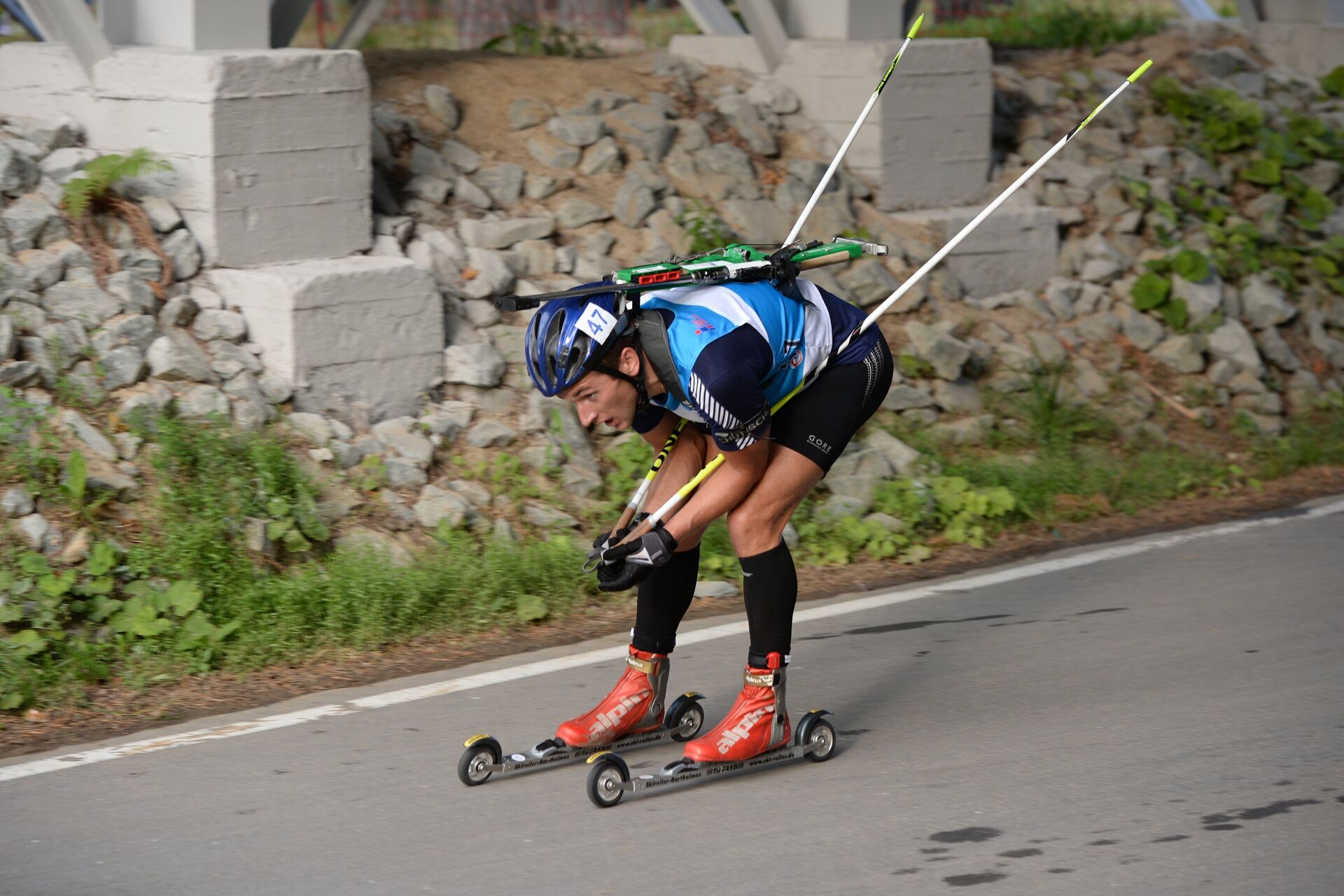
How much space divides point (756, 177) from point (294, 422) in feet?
13.1

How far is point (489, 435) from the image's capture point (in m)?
7.30

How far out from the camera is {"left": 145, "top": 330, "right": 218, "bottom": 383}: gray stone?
6.76 m

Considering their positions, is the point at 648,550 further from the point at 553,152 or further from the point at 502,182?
the point at 553,152

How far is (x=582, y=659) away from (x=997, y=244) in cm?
550

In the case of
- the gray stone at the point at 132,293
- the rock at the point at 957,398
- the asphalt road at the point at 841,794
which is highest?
the gray stone at the point at 132,293

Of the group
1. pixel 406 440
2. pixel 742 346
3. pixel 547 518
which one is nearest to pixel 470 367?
pixel 406 440

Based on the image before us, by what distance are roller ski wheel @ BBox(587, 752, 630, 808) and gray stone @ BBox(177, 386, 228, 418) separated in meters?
3.11

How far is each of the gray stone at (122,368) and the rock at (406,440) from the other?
1.10 metres

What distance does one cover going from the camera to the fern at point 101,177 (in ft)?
23.3

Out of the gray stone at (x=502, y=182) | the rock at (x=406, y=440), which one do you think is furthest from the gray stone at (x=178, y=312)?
the gray stone at (x=502, y=182)

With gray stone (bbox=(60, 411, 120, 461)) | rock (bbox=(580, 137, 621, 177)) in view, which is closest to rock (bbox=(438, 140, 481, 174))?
rock (bbox=(580, 137, 621, 177))

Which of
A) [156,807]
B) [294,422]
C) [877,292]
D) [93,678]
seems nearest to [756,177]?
[877,292]

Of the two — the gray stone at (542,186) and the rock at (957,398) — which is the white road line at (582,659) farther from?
the gray stone at (542,186)

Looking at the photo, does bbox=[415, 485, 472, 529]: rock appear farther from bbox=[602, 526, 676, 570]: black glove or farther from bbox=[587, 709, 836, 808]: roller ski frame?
bbox=[602, 526, 676, 570]: black glove
